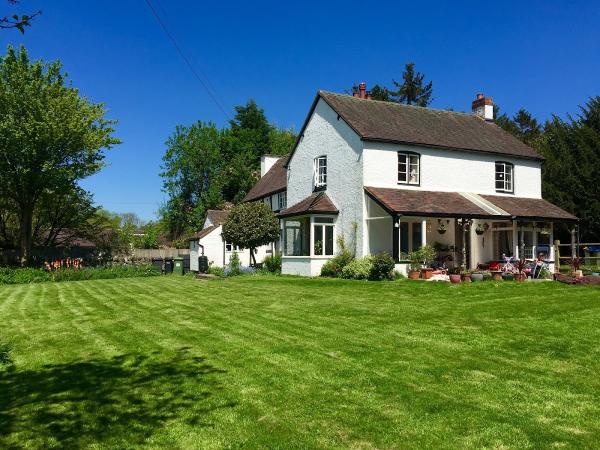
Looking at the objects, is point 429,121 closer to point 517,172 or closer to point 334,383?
point 517,172

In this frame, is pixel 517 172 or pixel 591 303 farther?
pixel 517 172

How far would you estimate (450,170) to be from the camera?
2692cm

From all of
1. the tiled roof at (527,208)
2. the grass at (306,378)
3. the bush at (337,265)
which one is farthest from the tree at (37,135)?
the tiled roof at (527,208)

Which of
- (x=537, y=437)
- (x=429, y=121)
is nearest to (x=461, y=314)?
(x=537, y=437)

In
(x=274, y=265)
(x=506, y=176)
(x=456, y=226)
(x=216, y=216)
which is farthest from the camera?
(x=216, y=216)

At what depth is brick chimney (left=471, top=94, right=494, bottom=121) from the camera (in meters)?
32.8

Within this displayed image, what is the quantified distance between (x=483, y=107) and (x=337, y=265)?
16073 millimetres

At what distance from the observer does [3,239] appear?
38031 mm

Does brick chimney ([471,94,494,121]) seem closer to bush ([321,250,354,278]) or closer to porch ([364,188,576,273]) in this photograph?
porch ([364,188,576,273])

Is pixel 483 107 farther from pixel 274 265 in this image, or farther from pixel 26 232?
pixel 26 232

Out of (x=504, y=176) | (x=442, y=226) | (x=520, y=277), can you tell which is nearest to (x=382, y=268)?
(x=442, y=226)

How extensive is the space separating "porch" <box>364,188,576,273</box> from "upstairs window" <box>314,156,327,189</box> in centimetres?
430

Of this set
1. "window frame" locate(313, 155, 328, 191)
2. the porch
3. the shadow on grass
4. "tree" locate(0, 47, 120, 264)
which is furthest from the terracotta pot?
"tree" locate(0, 47, 120, 264)

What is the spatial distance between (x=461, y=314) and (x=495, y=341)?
9.86 feet
